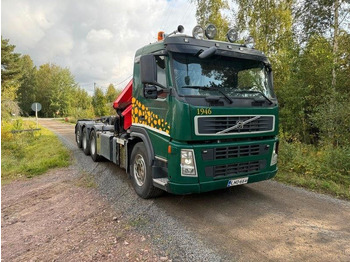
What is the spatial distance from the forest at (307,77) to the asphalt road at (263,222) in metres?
1.00

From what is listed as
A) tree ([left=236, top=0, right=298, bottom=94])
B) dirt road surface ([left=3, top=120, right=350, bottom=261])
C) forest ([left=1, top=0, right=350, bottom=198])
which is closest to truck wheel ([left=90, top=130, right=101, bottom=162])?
forest ([left=1, top=0, right=350, bottom=198])

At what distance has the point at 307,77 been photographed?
9070mm

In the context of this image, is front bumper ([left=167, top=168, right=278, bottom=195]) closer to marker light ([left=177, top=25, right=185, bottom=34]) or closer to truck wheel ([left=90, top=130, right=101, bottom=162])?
marker light ([left=177, top=25, right=185, bottom=34])

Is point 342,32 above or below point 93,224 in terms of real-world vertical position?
above

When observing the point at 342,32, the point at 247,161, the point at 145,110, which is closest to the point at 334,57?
the point at 342,32

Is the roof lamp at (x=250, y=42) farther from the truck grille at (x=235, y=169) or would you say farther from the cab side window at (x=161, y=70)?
the truck grille at (x=235, y=169)

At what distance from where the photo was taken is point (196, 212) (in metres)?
4.03

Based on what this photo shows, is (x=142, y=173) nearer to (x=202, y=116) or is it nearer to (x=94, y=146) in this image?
(x=202, y=116)

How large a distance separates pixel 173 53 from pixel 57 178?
4.49 meters

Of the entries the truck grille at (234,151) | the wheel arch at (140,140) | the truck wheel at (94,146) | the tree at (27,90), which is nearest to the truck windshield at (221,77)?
the truck grille at (234,151)

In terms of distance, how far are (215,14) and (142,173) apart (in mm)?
12260

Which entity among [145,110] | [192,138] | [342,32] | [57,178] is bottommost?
[57,178]

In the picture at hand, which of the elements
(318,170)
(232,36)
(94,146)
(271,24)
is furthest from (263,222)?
(271,24)

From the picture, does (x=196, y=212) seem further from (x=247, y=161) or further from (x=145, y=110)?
(x=145, y=110)
